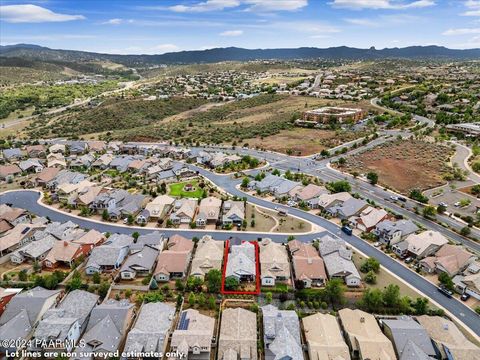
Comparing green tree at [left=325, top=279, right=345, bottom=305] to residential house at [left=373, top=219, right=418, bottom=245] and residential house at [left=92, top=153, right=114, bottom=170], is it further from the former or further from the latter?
residential house at [left=92, top=153, right=114, bottom=170]

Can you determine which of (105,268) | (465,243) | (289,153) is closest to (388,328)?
(465,243)

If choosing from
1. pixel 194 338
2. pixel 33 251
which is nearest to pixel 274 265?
pixel 194 338

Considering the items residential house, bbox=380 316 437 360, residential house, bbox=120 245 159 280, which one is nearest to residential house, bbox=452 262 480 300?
residential house, bbox=380 316 437 360

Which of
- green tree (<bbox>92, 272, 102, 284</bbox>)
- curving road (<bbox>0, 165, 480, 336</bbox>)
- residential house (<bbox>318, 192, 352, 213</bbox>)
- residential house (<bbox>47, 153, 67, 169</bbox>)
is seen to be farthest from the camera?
residential house (<bbox>47, 153, 67, 169</bbox>)

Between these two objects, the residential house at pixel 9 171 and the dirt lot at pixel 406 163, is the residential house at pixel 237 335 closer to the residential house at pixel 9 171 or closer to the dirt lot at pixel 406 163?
the dirt lot at pixel 406 163

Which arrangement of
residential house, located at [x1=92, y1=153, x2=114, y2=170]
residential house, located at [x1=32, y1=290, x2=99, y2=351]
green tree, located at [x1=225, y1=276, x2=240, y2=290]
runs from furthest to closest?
residential house, located at [x1=92, y1=153, x2=114, y2=170] → green tree, located at [x1=225, y1=276, x2=240, y2=290] → residential house, located at [x1=32, y1=290, x2=99, y2=351]

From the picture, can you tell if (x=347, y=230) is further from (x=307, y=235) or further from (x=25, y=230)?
(x=25, y=230)

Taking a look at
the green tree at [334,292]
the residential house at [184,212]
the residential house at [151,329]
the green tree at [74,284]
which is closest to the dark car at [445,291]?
the green tree at [334,292]
